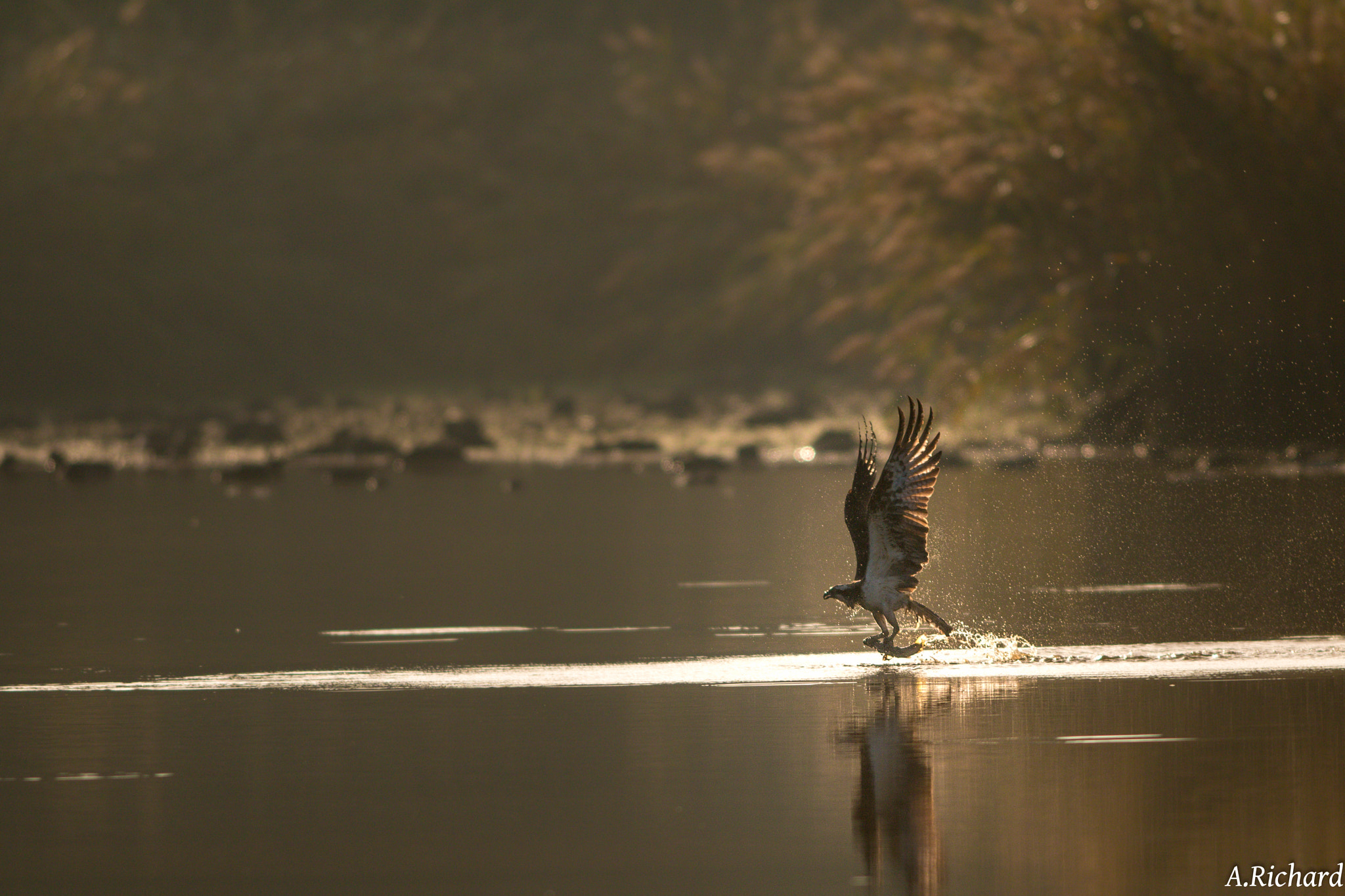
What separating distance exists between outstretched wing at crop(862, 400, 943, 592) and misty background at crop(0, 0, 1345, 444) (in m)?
17.6

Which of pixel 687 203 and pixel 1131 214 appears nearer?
pixel 1131 214

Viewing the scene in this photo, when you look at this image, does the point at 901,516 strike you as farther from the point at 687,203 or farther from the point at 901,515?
the point at 687,203

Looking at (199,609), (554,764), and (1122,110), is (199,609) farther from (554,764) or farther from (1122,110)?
(1122,110)

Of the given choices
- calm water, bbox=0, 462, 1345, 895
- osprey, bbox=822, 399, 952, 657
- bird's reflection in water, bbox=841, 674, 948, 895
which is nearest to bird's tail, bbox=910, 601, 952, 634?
osprey, bbox=822, 399, 952, 657

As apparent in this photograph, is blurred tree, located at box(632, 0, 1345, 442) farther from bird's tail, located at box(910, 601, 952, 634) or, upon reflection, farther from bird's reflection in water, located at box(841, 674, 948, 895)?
bird's reflection in water, located at box(841, 674, 948, 895)

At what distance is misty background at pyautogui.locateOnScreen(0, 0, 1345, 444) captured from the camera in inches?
1207

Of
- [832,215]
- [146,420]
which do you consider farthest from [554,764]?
[146,420]

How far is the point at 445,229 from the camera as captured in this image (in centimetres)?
6906

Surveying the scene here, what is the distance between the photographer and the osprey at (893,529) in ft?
41.5

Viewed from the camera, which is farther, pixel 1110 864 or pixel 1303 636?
pixel 1303 636

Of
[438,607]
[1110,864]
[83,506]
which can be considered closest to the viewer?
[1110,864]

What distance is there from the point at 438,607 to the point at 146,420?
28.6 m

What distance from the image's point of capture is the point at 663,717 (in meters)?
11.3

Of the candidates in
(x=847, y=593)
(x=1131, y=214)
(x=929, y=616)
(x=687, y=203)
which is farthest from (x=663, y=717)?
(x=687, y=203)
